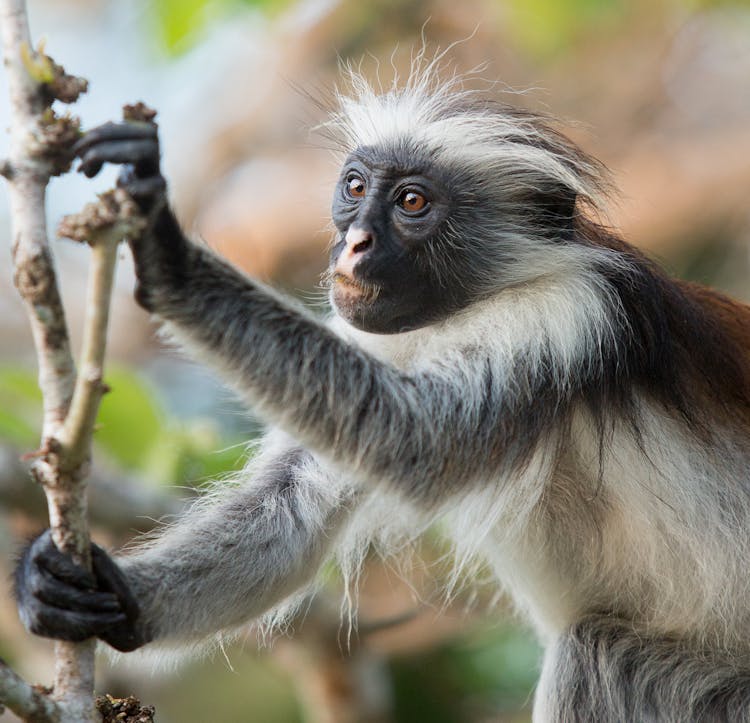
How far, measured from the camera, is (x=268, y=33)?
14.2 meters

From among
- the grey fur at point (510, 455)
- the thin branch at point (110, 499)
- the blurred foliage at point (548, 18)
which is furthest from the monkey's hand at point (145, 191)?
the blurred foliage at point (548, 18)

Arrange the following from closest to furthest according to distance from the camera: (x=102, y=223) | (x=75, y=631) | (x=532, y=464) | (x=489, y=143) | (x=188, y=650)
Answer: (x=102, y=223) → (x=75, y=631) → (x=532, y=464) → (x=188, y=650) → (x=489, y=143)

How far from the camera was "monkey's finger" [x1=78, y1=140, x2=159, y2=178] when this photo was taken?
3.76m

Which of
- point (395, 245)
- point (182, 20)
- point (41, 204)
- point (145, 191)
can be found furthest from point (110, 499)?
point (41, 204)

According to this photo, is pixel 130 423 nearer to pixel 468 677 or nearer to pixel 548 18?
pixel 468 677

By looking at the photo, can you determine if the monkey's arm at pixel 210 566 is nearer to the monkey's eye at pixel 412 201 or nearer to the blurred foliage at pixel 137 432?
the blurred foliage at pixel 137 432

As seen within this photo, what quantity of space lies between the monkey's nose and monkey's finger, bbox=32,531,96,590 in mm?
1617

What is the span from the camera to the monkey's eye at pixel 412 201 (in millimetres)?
5188

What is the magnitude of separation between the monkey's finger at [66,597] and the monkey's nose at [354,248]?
165 cm

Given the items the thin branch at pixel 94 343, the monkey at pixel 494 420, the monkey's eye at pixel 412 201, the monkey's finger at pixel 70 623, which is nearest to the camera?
the thin branch at pixel 94 343

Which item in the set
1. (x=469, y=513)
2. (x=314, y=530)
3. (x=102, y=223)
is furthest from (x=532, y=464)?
(x=102, y=223)

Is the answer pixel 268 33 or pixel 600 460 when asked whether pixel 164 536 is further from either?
pixel 268 33

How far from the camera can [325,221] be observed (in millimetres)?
8188

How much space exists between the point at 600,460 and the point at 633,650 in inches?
41.2
